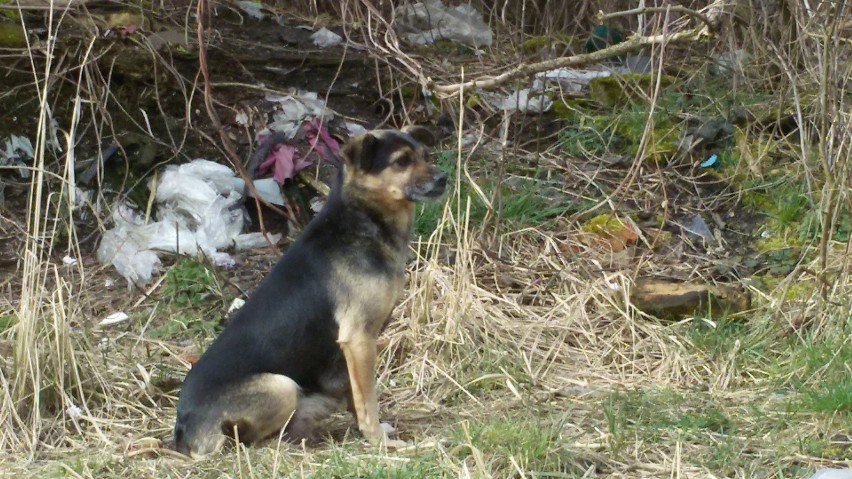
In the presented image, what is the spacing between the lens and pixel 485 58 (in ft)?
31.2

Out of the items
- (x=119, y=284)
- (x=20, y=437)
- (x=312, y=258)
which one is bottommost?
(x=119, y=284)

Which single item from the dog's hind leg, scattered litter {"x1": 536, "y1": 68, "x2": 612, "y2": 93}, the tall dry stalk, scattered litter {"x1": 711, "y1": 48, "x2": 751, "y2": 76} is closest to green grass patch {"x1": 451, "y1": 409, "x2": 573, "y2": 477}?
the dog's hind leg

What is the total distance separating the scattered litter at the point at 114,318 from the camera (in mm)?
6684

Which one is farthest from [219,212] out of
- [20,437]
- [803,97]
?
[803,97]

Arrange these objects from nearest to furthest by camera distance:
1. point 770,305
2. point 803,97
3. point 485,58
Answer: point 770,305 < point 803,97 < point 485,58

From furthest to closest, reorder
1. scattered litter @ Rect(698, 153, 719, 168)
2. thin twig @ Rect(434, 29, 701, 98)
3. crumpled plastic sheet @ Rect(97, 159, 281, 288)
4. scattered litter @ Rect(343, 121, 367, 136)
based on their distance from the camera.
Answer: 1. scattered litter @ Rect(343, 121, 367, 136)
2. scattered litter @ Rect(698, 153, 719, 168)
3. crumpled plastic sheet @ Rect(97, 159, 281, 288)
4. thin twig @ Rect(434, 29, 701, 98)

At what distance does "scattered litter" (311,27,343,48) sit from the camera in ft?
29.7

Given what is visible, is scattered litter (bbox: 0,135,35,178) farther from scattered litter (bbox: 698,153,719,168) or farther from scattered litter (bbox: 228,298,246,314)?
scattered litter (bbox: 698,153,719,168)

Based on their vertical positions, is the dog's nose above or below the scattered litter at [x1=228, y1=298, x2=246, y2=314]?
above

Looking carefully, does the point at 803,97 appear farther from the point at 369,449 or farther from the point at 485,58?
the point at 369,449

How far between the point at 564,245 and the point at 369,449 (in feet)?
8.88

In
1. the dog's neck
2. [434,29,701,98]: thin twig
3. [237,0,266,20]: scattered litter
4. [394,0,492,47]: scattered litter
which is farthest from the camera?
[394,0,492,47]: scattered litter

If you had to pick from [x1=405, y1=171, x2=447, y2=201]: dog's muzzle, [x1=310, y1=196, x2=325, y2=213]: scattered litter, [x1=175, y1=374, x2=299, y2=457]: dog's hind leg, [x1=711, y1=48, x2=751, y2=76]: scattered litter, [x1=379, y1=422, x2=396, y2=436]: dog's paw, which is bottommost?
[x1=310, y1=196, x2=325, y2=213]: scattered litter

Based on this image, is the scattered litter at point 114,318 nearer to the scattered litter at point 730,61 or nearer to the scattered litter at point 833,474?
the scattered litter at point 833,474
